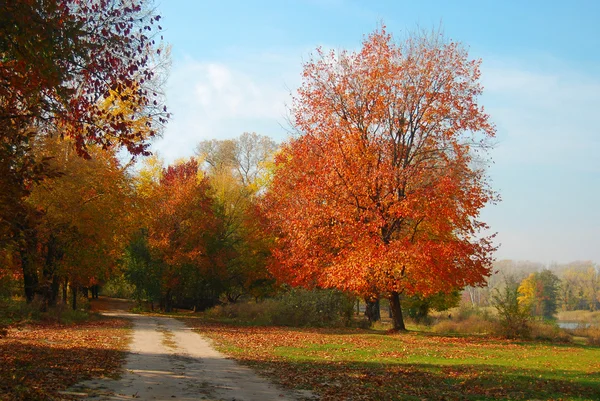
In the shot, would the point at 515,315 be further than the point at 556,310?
No

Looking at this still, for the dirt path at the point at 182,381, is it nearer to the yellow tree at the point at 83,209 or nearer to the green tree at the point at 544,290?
the yellow tree at the point at 83,209

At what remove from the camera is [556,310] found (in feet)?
272

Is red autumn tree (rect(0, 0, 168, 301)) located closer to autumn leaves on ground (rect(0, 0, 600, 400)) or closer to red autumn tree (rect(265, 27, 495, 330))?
autumn leaves on ground (rect(0, 0, 600, 400))

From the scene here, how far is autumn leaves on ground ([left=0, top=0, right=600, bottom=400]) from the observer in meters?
9.27

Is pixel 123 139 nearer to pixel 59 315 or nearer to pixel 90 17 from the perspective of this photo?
pixel 90 17

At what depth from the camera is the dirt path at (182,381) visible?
344 inches

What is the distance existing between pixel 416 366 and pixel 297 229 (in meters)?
11.8

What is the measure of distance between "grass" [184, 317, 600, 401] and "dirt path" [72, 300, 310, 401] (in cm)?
73

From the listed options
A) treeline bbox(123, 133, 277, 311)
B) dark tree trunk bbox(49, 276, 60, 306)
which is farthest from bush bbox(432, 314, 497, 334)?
dark tree trunk bbox(49, 276, 60, 306)

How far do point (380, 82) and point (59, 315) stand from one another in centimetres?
1879

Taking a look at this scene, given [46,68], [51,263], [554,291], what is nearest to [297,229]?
[51,263]

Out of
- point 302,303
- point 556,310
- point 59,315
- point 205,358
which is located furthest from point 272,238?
point 556,310

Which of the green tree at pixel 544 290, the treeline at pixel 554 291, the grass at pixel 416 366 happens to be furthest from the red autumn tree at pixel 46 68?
the green tree at pixel 544 290

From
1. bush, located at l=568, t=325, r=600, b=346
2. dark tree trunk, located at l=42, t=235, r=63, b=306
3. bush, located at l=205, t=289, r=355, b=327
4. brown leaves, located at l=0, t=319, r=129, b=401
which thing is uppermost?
dark tree trunk, located at l=42, t=235, r=63, b=306
